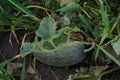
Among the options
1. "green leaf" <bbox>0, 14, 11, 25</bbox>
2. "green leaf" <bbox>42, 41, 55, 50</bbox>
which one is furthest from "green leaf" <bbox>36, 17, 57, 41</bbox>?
"green leaf" <bbox>0, 14, 11, 25</bbox>

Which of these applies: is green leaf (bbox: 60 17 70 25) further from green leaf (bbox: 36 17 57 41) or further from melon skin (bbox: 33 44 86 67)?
green leaf (bbox: 36 17 57 41)

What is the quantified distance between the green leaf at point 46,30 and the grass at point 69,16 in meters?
0.21

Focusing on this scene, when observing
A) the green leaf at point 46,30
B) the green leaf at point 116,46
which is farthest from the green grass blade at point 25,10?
Result: the green leaf at point 116,46

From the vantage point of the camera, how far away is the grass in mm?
1395

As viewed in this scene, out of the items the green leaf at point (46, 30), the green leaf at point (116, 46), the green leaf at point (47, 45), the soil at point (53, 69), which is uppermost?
the green leaf at point (46, 30)

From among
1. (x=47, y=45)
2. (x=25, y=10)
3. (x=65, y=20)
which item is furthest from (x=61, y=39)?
(x=25, y=10)

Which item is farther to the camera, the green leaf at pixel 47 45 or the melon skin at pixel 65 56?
the melon skin at pixel 65 56

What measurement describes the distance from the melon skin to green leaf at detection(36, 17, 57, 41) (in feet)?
0.73

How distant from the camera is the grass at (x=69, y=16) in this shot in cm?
139

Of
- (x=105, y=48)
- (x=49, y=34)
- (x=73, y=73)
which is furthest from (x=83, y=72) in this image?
(x=49, y=34)

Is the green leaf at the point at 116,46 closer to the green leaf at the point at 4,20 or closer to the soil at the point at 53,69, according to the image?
the soil at the point at 53,69

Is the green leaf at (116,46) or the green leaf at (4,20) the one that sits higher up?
the green leaf at (4,20)

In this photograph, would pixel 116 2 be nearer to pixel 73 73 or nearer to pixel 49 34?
pixel 73 73

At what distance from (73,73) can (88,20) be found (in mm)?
251
